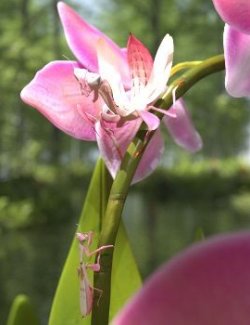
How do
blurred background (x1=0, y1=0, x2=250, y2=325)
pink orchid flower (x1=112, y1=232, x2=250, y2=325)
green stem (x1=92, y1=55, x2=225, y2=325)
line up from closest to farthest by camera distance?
pink orchid flower (x1=112, y1=232, x2=250, y2=325), green stem (x1=92, y1=55, x2=225, y2=325), blurred background (x1=0, y1=0, x2=250, y2=325)

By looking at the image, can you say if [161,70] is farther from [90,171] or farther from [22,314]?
[90,171]

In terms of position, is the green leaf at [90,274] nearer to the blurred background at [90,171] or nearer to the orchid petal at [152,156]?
the orchid petal at [152,156]

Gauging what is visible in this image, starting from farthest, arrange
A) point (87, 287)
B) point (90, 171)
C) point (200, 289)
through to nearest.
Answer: point (90, 171) < point (87, 287) < point (200, 289)

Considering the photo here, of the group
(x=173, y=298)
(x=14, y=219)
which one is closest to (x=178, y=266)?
(x=173, y=298)

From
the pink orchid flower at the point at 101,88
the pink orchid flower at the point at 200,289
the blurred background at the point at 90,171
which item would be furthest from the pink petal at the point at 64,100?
the blurred background at the point at 90,171

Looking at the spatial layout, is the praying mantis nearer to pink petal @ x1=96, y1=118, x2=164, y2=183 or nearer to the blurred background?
pink petal @ x1=96, y1=118, x2=164, y2=183

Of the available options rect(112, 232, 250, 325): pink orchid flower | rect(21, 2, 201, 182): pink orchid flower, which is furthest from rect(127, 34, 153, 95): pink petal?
rect(112, 232, 250, 325): pink orchid flower

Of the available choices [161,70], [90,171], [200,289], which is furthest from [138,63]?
[90,171]
